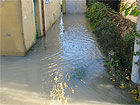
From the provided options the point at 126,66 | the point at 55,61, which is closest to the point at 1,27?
the point at 55,61

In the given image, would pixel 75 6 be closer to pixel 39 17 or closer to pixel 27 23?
pixel 39 17

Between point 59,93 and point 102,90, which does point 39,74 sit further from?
point 102,90

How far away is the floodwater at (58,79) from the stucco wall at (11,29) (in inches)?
12.2

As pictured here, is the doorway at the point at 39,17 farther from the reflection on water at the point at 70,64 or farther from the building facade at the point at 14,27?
the building facade at the point at 14,27

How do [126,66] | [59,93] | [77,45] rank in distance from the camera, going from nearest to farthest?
[59,93], [126,66], [77,45]

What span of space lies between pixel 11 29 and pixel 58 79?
2326 millimetres

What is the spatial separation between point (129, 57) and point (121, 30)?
1.49 metres

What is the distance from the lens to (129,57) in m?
3.98

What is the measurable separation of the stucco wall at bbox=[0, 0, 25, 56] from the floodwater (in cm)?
31

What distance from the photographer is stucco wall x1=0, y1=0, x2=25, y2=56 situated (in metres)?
5.02

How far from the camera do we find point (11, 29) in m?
5.23

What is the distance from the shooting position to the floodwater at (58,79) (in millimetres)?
3275

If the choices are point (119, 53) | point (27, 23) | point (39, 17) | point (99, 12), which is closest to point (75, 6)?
point (99, 12)

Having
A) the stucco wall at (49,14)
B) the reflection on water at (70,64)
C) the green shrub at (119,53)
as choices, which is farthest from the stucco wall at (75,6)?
the green shrub at (119,53)
